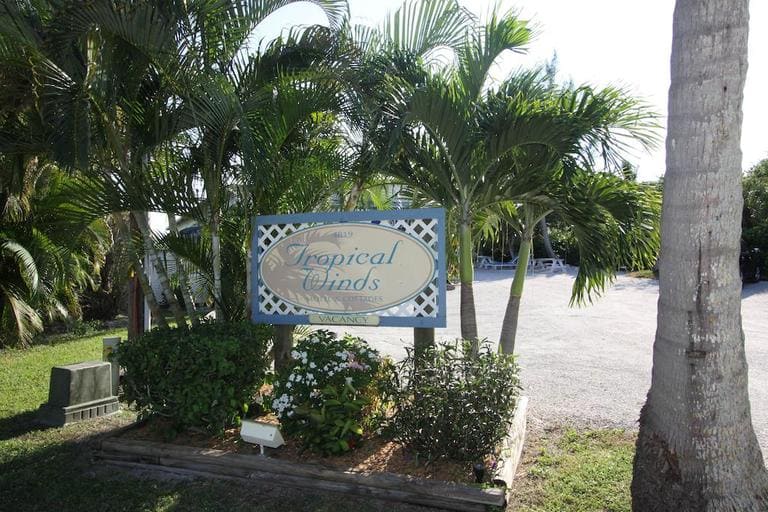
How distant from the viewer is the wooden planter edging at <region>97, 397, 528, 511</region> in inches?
143

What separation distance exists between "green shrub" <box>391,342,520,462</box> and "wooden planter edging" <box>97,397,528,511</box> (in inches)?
10.8

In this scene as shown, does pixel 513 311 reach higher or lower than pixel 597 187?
lower

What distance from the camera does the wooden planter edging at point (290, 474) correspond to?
11.9ft

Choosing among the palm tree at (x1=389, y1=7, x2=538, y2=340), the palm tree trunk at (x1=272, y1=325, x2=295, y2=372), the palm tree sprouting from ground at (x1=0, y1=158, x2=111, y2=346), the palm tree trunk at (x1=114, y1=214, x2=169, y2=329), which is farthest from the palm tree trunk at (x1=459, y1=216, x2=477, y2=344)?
the palm tree sprouting from ground at (x1=0, y1=158, x2=111, y2=346)

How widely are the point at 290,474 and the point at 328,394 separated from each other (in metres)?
0.62

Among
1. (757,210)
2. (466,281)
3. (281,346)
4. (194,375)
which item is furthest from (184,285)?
(757,210)

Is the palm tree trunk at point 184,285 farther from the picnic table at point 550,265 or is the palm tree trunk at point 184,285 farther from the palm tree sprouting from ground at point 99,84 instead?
the picnic table at point 550,265

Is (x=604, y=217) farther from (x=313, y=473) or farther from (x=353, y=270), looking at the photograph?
(x=313, y=473)

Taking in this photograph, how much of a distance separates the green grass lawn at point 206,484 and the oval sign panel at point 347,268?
5.34ft

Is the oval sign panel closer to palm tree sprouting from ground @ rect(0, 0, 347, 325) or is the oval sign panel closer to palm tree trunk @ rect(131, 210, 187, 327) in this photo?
palm tree sprouting from ground @ rect(0, 0, 347, 325)

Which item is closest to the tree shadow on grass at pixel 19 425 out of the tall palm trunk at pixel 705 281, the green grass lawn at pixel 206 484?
the green grass lawn at pixel 206 484

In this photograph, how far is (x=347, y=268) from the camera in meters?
4.94

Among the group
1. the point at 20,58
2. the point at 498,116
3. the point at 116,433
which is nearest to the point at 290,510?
the point at 116,433

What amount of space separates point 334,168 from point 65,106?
2369 mm
